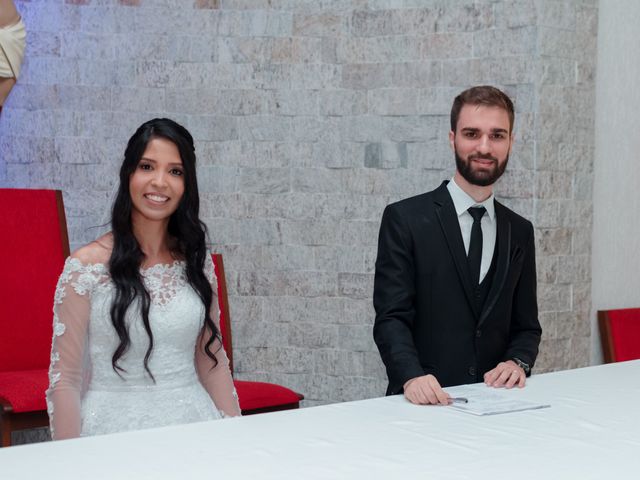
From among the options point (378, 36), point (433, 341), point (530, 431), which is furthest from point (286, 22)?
point (530, 431)

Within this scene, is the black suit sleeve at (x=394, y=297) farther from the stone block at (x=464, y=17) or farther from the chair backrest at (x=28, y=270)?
the stone block at (x=464, y=17)

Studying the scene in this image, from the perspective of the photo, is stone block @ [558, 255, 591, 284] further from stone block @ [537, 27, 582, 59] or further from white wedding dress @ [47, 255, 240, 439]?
white wedding dress @ [47, 255, 240, 439]

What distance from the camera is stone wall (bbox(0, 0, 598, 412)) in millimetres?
4789

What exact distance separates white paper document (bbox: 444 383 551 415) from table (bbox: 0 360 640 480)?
0.04 meters

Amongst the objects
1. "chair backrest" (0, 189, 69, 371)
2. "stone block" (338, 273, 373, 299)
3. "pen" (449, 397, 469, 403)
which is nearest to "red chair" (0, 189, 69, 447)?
"chair backrest" (0, 189, 69, 371)

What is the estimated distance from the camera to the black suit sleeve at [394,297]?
272 cm

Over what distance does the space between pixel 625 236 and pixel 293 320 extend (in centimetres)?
170

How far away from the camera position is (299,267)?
4902 mm

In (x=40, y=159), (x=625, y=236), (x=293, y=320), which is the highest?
(x=40, y=159)

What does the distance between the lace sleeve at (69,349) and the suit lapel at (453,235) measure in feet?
3.36

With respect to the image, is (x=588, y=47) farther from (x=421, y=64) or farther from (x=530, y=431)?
(x=530, y=431)

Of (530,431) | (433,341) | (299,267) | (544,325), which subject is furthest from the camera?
(299,267)

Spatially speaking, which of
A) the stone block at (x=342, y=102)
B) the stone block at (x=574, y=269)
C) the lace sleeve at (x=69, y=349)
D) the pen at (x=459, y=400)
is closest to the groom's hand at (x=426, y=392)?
the pen at (x=459, y=400)

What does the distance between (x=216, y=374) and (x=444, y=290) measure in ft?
2.42
